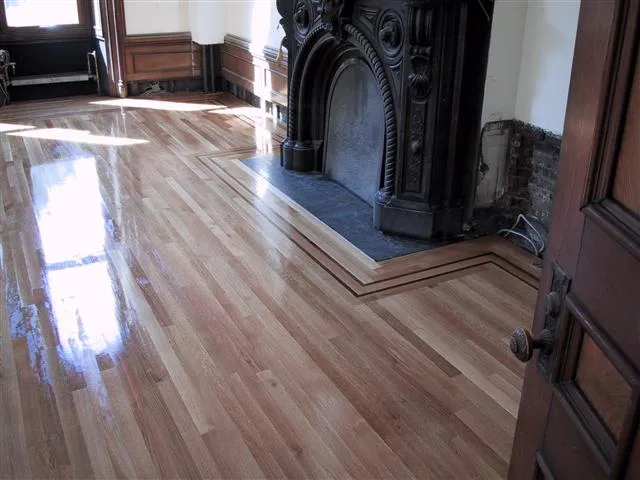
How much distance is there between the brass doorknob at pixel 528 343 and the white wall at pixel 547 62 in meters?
2.23

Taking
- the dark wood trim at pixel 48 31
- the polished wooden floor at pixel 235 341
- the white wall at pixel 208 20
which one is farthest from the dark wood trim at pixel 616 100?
the dark wood trim at pixel 48 31

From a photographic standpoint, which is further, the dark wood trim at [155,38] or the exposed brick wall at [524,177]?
the dark wood trim at [155,38]

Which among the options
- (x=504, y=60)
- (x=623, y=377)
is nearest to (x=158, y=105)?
(x=504, y=60)

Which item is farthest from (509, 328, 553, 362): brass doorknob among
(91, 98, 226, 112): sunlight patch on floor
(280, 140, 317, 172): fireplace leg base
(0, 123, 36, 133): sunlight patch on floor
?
(91, 98, 226, 112): sunlight patch on floor

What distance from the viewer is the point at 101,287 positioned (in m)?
3.05

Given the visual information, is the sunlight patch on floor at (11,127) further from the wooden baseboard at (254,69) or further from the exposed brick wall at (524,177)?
the exposed brick wall at (524,177)

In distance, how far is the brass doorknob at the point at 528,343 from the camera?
1114mm

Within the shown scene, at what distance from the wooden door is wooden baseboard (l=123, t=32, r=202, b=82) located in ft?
20.7

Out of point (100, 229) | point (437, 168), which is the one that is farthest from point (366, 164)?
point (100, 229)

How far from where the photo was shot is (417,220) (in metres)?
3.54

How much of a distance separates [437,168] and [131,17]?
4.46 meters

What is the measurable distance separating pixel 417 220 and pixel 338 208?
0.62 meters

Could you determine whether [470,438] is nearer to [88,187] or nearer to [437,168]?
[437,168]

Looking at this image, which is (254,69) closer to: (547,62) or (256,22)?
(256,22)
